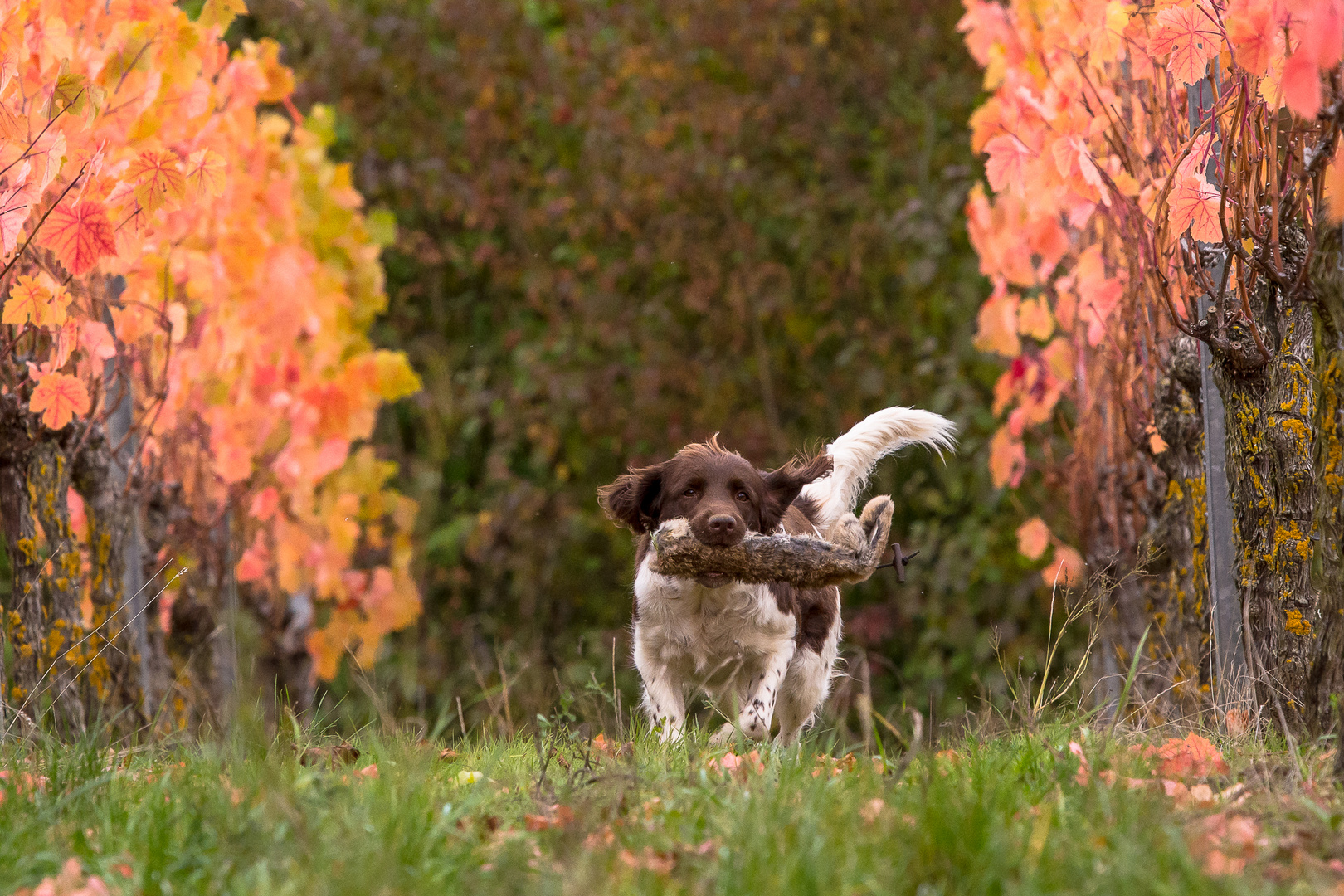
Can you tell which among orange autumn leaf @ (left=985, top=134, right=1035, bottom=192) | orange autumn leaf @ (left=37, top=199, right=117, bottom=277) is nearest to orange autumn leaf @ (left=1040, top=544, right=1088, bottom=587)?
orange autumn leaf @ (left=985, top=134, right=1035, bottom=192)

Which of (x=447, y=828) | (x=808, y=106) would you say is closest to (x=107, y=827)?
(x=447, y=828)

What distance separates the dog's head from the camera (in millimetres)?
4359

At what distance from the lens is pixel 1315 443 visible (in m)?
2.65

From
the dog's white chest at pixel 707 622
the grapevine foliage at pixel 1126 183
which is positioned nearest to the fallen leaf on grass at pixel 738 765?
the dog's white chest at pixel 707 622

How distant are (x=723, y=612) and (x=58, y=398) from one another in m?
2.12

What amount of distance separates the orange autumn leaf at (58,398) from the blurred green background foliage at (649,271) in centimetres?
356

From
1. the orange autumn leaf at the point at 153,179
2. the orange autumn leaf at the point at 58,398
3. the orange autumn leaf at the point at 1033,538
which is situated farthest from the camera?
the orange autumn leaf at the point at 1033,538

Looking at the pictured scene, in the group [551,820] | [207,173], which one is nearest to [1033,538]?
[207,173]

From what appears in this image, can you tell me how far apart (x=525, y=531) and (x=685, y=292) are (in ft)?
5.78

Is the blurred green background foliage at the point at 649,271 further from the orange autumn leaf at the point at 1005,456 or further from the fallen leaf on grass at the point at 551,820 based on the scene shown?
the fallen leaf on grass at the point at 551,820

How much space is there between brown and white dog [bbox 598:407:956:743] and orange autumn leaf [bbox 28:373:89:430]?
5.66 ft

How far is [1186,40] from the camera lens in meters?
3.13

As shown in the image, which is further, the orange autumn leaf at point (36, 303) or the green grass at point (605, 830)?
the orange autumn leaf at point (36, 303)

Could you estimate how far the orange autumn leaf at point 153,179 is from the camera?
11.6 ft
